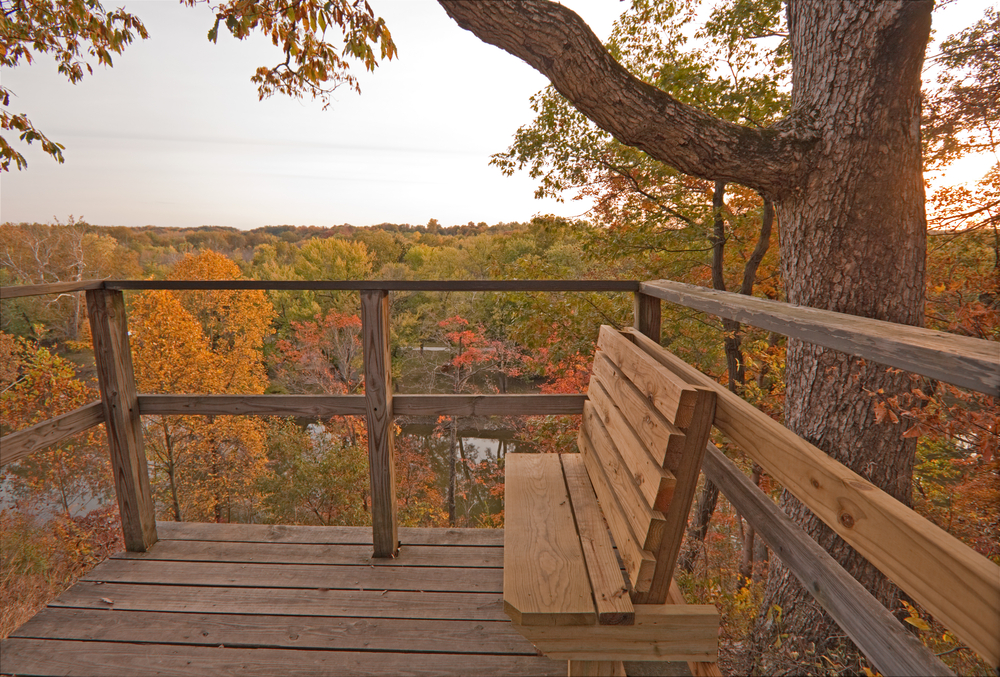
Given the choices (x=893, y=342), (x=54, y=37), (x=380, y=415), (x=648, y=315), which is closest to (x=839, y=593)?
(x=893, y=342)

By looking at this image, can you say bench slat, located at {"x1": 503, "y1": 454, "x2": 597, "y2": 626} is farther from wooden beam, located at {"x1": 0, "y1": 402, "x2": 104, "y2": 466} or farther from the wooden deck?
wooden beam, located at {"x1": 0, "y1": 402, "x2": 104, "y2": 466}

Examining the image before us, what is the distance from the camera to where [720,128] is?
2.54m

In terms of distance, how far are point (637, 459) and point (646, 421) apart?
11 centimetres

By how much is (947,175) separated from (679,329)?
380 cm

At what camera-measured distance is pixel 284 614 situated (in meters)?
1.92

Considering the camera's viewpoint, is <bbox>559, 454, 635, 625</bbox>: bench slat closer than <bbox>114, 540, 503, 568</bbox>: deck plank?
Yes

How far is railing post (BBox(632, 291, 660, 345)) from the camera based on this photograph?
224 centimetres

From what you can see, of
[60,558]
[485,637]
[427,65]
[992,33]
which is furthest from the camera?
[427,65]

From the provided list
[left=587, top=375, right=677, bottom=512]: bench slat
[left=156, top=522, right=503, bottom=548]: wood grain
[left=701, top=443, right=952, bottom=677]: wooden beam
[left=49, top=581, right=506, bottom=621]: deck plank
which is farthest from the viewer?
[left=156, top=522, right=503, bottom=548]: wood grain

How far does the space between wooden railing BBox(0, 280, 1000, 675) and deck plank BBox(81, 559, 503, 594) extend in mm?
146

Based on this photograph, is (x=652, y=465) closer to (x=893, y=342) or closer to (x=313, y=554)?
(x=893, y=342)

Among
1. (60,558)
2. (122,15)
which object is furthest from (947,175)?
(60,558)

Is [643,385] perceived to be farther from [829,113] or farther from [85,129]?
[85,129]

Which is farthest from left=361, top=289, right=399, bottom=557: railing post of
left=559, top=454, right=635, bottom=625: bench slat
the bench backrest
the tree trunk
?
the tree trunk
